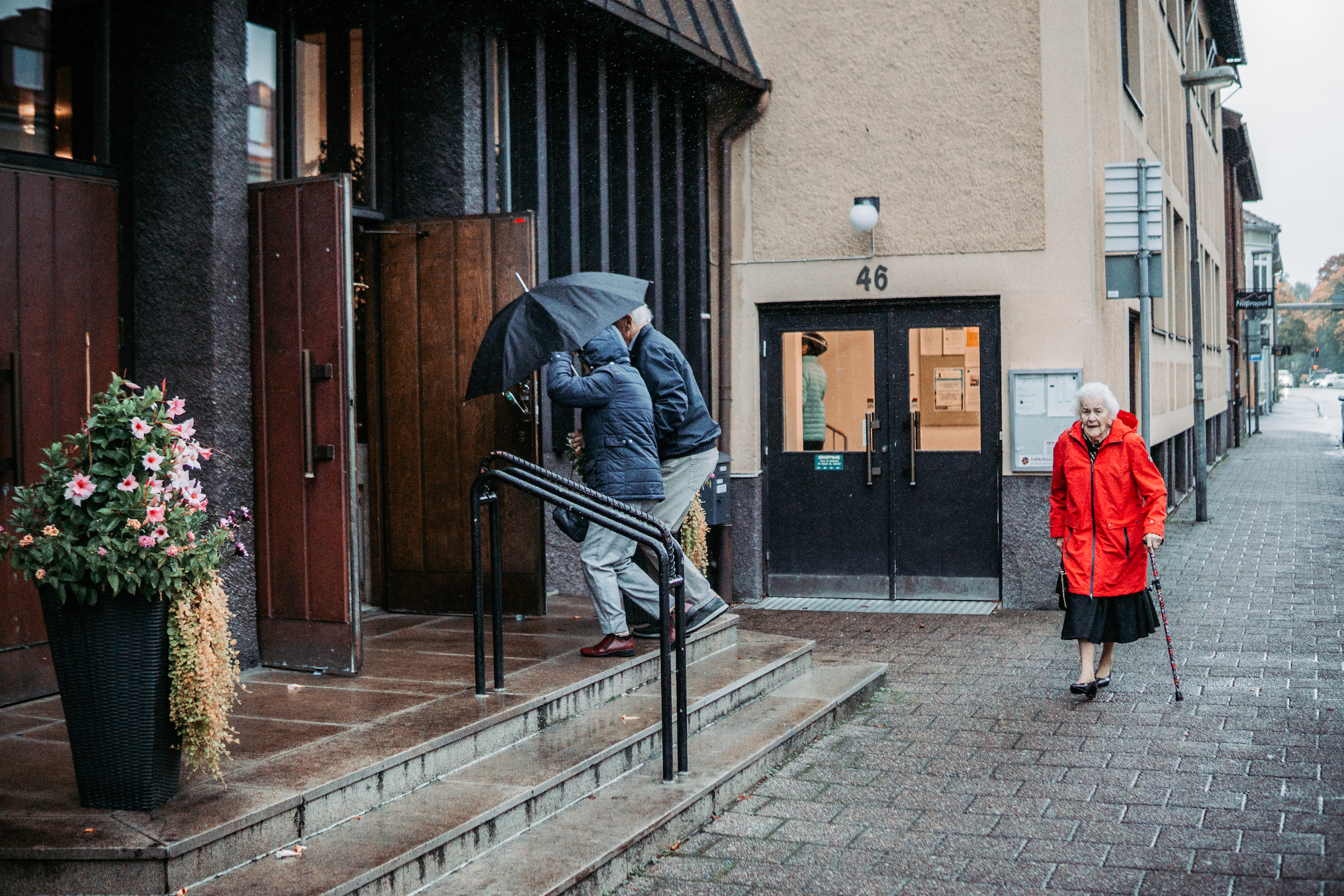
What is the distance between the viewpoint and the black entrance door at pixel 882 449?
10.7 meters

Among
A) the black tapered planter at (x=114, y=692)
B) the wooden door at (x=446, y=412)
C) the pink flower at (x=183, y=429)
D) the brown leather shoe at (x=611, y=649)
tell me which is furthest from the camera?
the wooden door at (x=446, y=412)

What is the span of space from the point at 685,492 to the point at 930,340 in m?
4.30

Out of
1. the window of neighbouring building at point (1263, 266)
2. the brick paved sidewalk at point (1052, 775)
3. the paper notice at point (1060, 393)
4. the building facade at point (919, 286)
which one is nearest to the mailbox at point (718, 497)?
the brick paved sidewalk at point (1052, 775)

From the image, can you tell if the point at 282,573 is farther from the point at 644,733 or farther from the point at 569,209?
the point at 569,209

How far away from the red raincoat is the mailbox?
323 cm

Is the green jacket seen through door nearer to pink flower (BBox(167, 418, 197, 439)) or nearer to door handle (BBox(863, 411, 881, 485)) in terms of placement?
door handle (BBox(863, 411, 881, 485))

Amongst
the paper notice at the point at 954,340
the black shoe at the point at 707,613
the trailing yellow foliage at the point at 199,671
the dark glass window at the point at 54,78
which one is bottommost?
the black shoe at the point at 707,613

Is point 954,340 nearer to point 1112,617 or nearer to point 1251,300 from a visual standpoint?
point 1112,617

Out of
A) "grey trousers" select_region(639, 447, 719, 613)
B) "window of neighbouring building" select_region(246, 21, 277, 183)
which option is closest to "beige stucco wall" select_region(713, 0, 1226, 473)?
"grey trousers" select_region(639, 447, 719, 613)

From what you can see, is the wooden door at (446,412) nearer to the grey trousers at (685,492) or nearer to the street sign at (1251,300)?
the grey trousers at (685,492)

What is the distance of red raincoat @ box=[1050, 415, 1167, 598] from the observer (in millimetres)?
7035

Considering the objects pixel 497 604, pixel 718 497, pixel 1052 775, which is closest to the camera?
pixel 1052 775

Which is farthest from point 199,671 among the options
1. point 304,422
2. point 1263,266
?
point 1263,266

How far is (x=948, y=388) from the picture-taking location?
10.8 meters
